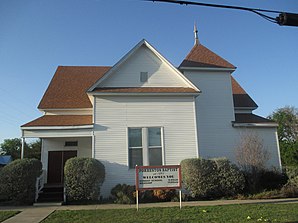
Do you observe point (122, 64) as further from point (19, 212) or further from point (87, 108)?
point (19, 212)

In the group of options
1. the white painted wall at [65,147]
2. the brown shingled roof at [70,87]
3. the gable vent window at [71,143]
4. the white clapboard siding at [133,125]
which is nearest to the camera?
the white clapboard siding at [133,125]

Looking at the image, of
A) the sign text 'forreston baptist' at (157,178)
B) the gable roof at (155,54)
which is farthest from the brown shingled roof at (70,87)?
the sign text 'forreston baptist' at (157,178)

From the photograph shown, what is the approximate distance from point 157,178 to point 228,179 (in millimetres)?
4658

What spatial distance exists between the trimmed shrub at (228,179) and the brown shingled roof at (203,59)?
22.9ft

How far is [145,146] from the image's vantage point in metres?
14.9

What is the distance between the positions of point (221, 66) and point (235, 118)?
362 cm

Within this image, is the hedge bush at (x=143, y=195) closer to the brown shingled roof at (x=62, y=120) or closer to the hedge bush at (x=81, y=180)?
Answer: the hedge bush at (x=81, y=180)

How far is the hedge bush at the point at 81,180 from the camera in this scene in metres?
12.9

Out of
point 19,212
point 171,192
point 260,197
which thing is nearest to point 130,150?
point 171,192

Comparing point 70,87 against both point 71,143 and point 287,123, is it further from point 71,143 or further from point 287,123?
point 287,123

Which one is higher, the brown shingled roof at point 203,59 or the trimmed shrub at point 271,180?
the brown shingled roof at point 203,59

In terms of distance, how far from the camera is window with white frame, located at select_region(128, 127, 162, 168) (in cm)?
1473

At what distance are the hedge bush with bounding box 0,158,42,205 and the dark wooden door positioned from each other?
3.41 meters

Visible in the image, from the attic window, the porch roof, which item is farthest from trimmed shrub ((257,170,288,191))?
the porch roof
